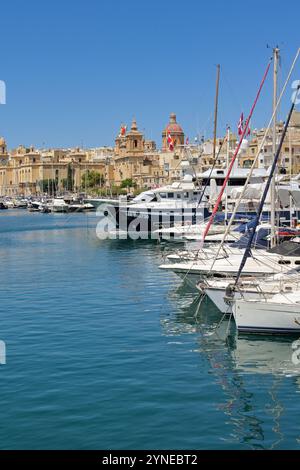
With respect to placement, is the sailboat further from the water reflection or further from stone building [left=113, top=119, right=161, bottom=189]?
stone building [left=113, top=119, right=161, bottom=189]

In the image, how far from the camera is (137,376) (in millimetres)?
16141

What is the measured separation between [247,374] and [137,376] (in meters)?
2.35

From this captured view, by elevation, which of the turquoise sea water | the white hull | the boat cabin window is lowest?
the turquoise sea water

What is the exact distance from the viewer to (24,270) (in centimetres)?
3650

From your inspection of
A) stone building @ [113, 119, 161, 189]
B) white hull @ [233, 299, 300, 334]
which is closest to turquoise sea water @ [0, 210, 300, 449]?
white hull @ [233, 299, 300, 334]

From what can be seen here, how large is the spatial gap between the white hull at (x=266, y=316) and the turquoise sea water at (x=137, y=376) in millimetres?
300

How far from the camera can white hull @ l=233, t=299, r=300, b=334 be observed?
61.2ft

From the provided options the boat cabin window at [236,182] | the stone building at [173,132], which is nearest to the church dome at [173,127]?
the stone building at [173,132]

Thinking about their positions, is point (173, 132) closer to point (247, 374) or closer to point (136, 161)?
point (136, 161)

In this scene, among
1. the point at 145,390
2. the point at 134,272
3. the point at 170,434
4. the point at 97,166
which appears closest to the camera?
the point at 170,434

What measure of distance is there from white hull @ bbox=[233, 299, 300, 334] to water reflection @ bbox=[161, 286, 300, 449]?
25 centimetres

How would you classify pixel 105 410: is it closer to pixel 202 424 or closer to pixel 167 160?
pixel 202 424
